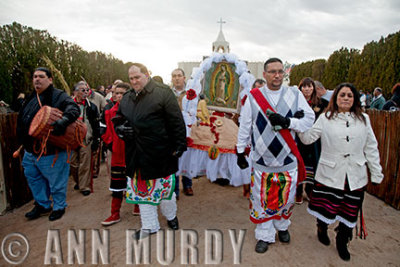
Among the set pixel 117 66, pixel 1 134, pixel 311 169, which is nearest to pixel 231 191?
pixel 311 169

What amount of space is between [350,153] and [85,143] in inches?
172

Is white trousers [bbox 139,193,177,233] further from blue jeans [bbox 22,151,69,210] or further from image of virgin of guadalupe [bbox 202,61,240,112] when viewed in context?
image of virgin of guadalupe [bbox 202,61,240,112]

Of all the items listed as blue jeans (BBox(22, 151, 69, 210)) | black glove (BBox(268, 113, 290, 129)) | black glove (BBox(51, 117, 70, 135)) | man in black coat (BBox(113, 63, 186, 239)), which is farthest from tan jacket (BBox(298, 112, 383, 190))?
blue jeans (BBox(22, 151, 69, 210))

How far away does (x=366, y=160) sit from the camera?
8.93 feet

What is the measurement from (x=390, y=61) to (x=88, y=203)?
16.0 meters

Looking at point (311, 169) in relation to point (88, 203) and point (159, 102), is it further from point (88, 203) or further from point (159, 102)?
point (88, 203)

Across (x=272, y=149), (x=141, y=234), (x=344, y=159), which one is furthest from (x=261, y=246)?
(x=141, y=234)

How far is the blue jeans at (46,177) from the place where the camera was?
144 inches

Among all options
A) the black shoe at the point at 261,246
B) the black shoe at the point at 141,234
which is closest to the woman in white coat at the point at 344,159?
the black shoe at the point at 261,246

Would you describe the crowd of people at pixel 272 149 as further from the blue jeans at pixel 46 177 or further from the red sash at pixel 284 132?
the blue jeans at pixel 46 177

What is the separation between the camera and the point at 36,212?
385cm

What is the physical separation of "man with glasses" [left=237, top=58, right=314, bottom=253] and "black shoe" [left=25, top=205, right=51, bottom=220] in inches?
125

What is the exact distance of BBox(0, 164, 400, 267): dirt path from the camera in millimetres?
2818

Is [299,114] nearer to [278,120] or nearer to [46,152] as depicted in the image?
[278,120]
